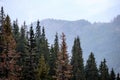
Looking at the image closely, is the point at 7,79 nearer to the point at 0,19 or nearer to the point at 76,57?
the point at 0,19

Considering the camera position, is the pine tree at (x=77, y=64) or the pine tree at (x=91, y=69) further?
the pine tree at (x=91, y=69)

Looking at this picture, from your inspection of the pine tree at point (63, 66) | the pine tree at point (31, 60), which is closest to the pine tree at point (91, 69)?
the pine tree at point (31, 60)

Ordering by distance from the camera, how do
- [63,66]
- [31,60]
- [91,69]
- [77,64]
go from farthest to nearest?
1. [91,69]
2. [77,64]
3. [31,60]
4. [63,66]

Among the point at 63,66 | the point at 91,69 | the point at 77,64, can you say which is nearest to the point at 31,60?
the point at 63,66

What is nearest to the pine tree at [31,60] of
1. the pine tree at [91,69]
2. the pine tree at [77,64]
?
the pine tree at [77,64]

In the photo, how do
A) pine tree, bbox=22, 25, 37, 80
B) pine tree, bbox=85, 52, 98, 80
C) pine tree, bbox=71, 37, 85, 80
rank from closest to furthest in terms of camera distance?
1. pine tree, bbox=22, 25, 37, 80
2. pine tree, bbox=71, 37, 85, 80
3. pine tree, bbox=85, 52, 98, 80

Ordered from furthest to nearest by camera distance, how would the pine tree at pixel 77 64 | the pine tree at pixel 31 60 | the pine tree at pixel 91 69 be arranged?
the pine tree at pixel 91 69 < the pine tree at pixel 77 64 < the pine tree at pixel 31 60

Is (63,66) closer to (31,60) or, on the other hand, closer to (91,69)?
(31,60)

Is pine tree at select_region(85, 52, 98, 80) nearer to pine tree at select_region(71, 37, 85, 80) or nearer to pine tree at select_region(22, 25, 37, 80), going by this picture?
pine tree at select_region(71, 37, 85, 80)

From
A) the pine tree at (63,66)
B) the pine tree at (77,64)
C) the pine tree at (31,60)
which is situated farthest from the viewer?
the pine tree at (77,64)

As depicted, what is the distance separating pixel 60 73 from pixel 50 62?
41317mm

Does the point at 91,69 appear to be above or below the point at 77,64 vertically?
below

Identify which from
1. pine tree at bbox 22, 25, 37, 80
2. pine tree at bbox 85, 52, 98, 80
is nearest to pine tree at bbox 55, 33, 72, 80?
pine tree at bbox 22, 25, 37, 80

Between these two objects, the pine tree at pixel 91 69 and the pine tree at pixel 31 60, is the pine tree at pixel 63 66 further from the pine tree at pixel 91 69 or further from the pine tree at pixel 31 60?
the pine tree at pixel 91 69
